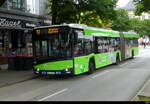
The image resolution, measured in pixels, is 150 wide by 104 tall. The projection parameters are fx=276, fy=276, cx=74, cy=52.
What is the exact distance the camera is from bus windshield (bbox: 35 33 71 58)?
13961 millimetres

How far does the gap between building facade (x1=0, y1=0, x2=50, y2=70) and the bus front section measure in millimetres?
4520

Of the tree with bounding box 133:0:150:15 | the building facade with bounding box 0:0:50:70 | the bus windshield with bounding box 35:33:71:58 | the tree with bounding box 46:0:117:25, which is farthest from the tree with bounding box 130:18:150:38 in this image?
the bus windshield with bounding box 35:33:71:58

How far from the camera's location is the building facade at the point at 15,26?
2067cm

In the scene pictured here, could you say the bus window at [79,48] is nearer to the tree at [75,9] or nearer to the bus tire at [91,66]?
the bus tire at [91,66]

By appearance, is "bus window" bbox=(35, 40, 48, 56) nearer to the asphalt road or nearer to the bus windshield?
the bus windshield

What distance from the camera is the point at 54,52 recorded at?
46.3ft

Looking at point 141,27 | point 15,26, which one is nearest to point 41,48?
point 15,26

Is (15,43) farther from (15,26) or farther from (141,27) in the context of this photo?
(141,27)

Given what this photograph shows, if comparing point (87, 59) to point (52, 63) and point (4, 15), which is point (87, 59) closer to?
point (52, 63)

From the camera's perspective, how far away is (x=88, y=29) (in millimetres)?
16531

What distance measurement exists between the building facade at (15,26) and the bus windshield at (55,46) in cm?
452

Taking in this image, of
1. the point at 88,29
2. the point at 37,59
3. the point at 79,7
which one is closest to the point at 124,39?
the point at 79,7

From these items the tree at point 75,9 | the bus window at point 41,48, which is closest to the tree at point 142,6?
the tree at point 75,9

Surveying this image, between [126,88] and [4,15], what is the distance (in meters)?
12.5
